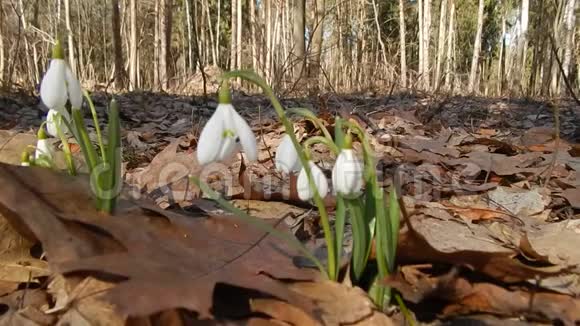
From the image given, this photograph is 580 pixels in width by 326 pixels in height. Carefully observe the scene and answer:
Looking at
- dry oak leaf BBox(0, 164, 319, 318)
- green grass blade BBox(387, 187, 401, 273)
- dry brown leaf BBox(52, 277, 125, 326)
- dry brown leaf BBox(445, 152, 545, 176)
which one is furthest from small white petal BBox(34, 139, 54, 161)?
dry brown leaf BBox(445, 152, 545, 176)

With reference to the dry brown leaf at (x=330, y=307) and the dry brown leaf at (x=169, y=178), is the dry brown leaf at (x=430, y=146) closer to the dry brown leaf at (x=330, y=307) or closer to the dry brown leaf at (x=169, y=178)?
the dry brown leaf at (x=169, y=178)

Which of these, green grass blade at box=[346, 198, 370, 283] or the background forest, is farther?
the background forest

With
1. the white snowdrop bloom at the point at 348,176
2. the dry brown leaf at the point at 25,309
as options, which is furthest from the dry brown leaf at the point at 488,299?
the dry brown leaf at the point at 25,309

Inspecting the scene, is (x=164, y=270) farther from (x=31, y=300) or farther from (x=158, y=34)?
(x=158, y=34)

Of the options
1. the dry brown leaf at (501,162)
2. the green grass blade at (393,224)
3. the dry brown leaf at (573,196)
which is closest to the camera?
the green grass blade at (393,224)

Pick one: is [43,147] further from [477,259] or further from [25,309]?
[477,259]

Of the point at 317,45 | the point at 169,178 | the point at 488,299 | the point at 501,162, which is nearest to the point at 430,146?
the point at 501,162

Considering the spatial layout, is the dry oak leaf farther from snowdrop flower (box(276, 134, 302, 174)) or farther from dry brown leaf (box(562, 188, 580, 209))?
dry brown leaf (box(562, 188, 580, 209))

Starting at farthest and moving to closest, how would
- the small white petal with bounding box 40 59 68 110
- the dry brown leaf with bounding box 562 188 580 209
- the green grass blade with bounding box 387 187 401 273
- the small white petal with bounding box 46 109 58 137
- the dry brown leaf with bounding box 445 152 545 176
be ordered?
the dry brown leaf with bounding box 445 152 545 176
the dry brown leaf with bounding box 562 188 580 209
the small white petal with bounding box 46 109 58 137
the small white petal with bounding box 40 59 68 110
the green grass blade with bounding box 387 187 401 273

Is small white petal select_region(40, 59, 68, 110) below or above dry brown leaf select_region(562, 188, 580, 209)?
above
